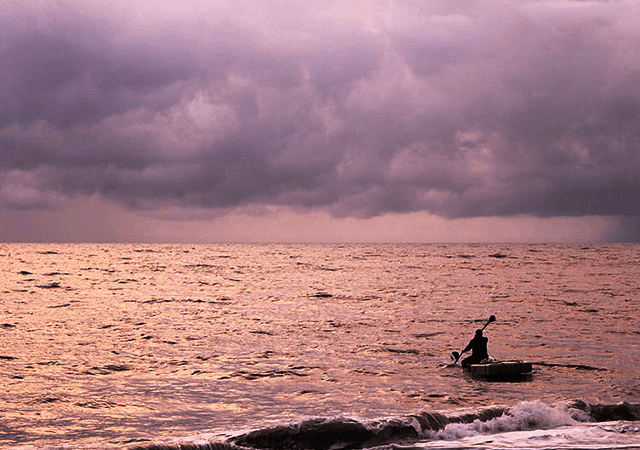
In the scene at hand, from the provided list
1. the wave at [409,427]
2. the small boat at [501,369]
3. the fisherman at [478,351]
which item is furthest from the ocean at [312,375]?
the fisherman at [478,351]

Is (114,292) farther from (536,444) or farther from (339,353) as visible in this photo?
(536,444)

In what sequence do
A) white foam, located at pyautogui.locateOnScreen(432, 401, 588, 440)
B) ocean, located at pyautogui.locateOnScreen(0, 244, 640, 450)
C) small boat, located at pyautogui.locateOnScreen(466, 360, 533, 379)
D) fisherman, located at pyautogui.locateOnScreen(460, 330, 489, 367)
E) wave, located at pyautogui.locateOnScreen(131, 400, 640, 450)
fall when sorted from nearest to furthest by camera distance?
wave, located at pyautogui.locateOnScreen(131, 400, 640, 450) → ocean, located at pyautogui.locateOnScreen(0, 244, 640, 450) → white foam, located at pyautogui.locateOnScreen(432, 401, 588, 440) → small boat, located at pyautogui.locateOnScreen(466, 360, 533, 379) → fisherman, located at pyautogui.locateOnScreen(460, 330, 489, 367)

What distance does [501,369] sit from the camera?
2131cm

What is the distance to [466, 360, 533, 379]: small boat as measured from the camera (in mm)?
21328

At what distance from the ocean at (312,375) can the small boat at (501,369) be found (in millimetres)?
280

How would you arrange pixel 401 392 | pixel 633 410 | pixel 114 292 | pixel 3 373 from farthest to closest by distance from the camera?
pixel 114 292, pixel 3 373, pixel 401 392, pixel 633 410

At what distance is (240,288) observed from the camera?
59000 mm

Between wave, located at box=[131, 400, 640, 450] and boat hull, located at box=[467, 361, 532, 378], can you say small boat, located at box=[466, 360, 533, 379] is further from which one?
wave, located at box=[131, 400, 640, 450]

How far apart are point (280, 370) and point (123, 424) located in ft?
25.6

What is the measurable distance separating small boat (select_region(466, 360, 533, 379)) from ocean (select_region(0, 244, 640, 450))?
280 mm

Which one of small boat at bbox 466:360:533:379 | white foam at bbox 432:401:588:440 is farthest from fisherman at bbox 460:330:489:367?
white foam at bbox 432:401:588:440

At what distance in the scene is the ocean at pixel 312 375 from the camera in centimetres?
1517

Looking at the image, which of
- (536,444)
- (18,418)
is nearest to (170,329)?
(18,418)

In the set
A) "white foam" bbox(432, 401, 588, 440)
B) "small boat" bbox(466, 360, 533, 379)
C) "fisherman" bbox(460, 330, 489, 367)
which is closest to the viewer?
"white foam" bbox(432, 401, 588, 440)
